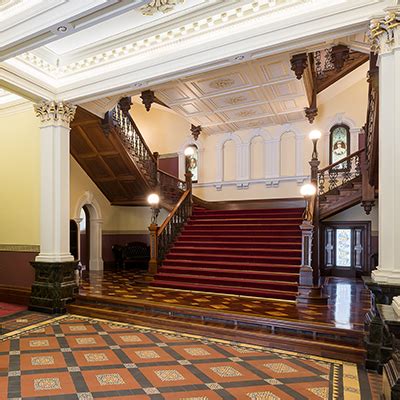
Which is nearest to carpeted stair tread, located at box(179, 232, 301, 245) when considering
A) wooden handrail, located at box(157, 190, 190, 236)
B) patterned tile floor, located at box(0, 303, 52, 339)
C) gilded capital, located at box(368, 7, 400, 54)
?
wooden handrail, located at box(157, 190, 190, 236)

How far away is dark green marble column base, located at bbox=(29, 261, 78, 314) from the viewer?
6520 millimetres

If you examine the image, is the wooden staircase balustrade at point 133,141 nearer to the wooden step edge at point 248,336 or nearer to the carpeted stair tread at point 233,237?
the carpeted stair tread at point 233,237

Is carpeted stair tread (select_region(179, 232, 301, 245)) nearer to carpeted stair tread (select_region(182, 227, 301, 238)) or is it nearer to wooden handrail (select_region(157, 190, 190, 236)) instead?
carpeted stair tread (select_region(182, 227, 301, 238))

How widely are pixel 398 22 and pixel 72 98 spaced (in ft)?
17.0

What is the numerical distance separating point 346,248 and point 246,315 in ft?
20.6

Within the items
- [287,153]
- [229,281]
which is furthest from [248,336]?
[287,153]

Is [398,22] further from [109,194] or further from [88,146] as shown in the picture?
[109,194]

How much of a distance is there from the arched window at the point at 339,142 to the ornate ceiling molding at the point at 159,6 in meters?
7.80

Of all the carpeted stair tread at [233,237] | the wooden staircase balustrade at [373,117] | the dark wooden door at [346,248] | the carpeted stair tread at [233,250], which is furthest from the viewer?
the dark wooden door at [346,248]

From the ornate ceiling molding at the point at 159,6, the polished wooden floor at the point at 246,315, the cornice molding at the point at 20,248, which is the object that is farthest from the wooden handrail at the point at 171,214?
the ornate ceiling molding at the point at 159,6

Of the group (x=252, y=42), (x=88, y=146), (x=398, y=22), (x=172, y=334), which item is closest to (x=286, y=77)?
(x=252, y=42)

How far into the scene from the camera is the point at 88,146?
9570mm

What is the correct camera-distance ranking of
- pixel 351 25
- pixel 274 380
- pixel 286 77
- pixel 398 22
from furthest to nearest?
pixel 286 77
pixel 351 25
pixel 398 22
pixel 274 380

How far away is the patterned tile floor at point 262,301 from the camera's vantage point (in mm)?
5156
